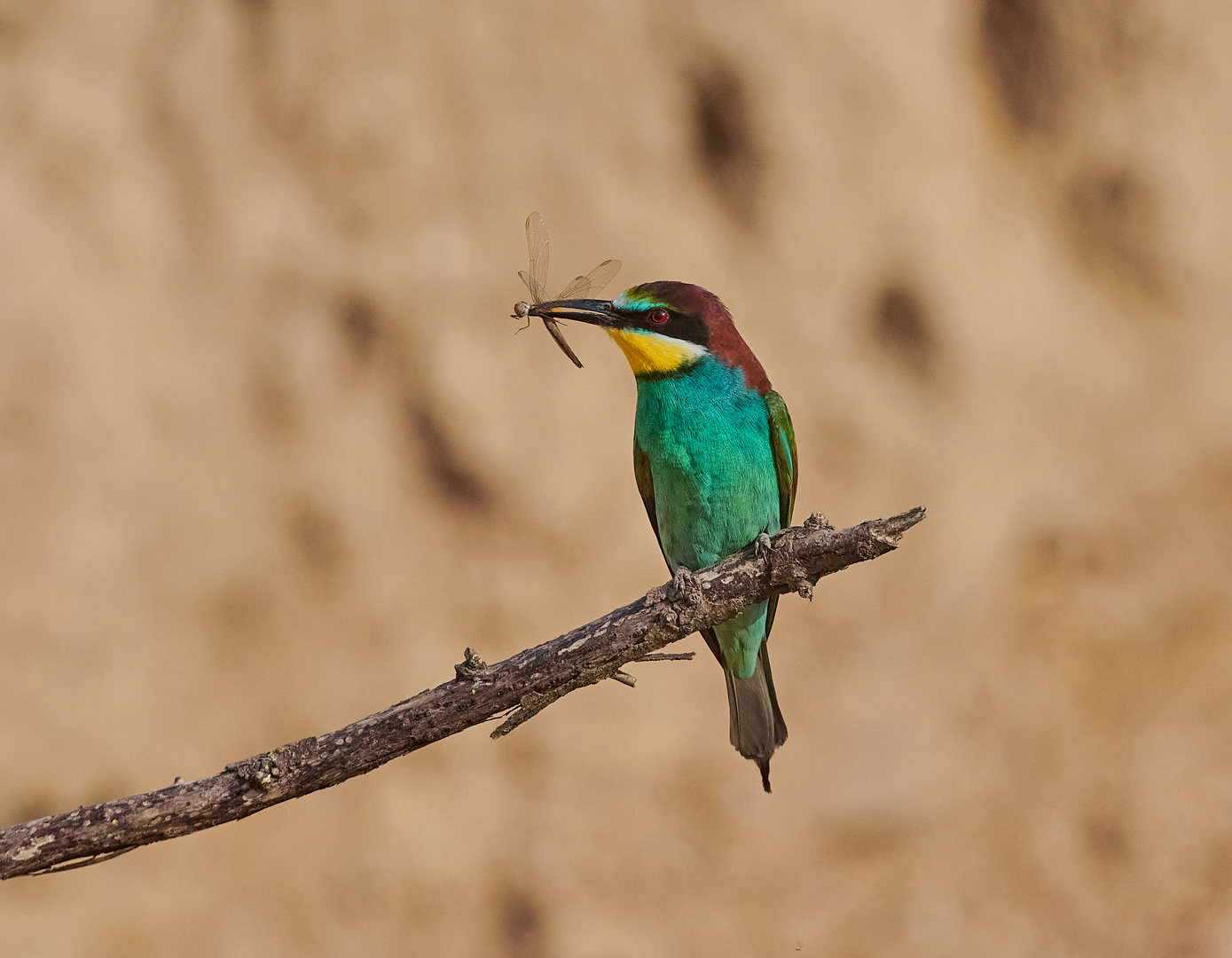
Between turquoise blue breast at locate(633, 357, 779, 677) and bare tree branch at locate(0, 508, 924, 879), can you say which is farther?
turquoise blue breast at locate(633, 357, 779, 677)

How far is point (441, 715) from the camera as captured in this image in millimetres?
1690

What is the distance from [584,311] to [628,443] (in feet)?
5.52

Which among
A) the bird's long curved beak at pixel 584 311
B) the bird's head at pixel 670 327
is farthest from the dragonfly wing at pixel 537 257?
the bird's head at pixel 670 327

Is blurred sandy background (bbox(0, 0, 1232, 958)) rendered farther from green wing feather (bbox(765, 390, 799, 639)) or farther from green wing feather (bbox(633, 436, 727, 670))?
green wing feather (bbox(765, 390, 799, 639))

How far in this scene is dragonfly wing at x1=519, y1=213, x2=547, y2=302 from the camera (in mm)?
2461

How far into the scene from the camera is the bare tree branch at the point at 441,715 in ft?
5.32

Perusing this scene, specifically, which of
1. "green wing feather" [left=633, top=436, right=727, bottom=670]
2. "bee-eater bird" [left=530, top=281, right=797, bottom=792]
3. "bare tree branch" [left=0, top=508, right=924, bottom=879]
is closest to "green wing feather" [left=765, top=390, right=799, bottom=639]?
"bee-eater bird" [left=530, top=281, right=797, bottom=792]

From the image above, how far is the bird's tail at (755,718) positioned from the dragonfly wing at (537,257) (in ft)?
3.25

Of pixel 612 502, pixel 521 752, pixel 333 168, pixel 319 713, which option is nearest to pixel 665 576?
pixel 612 502

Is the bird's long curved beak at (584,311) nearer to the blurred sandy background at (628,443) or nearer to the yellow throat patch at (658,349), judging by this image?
the yellow throat patch at (658,349)

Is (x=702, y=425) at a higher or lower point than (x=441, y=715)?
Answer: higher

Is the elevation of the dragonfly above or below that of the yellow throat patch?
above

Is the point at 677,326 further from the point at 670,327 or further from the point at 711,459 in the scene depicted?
the point at 711,459

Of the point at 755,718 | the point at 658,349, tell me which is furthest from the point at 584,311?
the point at 755,718
